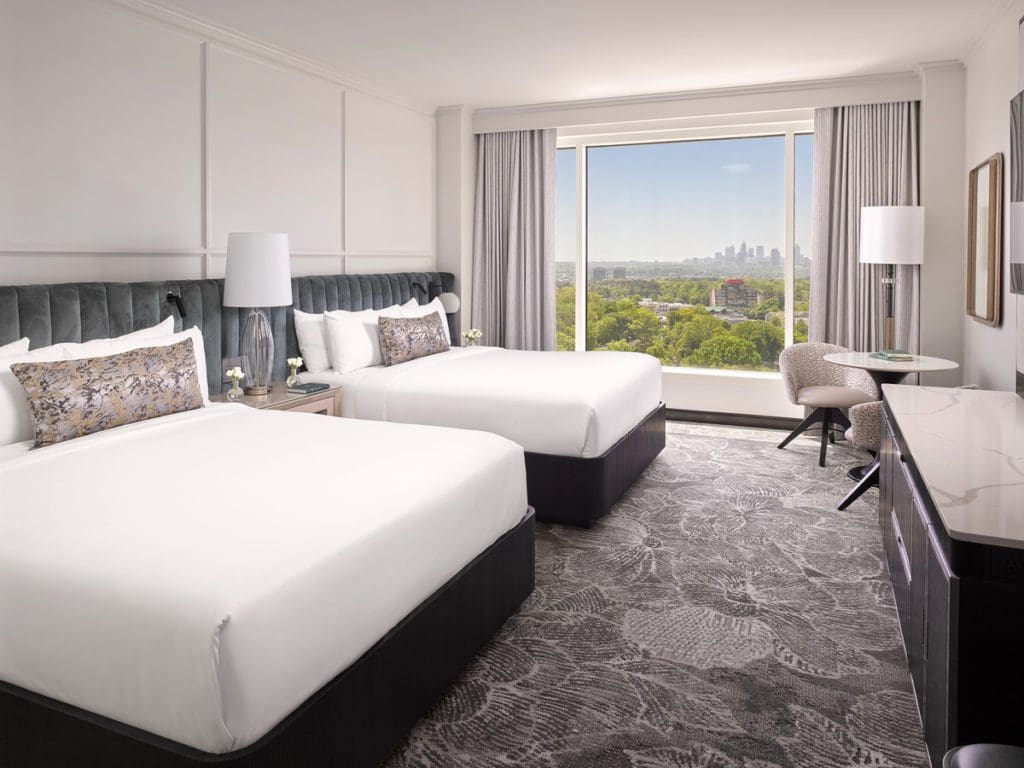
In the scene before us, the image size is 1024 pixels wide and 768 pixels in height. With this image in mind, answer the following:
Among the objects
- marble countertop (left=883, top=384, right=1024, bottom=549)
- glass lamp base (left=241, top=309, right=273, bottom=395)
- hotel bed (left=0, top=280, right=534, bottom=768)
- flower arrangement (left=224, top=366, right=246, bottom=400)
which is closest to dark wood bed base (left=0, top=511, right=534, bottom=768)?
hotel bed (left=0, top=280, right=534, bottom=768)

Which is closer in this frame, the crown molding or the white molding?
the crown molding

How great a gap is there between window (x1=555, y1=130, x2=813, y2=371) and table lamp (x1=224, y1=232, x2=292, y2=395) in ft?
11.4

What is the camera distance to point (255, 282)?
395 cm

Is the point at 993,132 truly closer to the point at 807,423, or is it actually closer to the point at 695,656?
the point at 807,423

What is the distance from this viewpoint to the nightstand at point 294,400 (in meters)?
3.90

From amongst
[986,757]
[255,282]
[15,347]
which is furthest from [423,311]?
[986,757]

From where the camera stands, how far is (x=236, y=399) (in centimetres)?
393

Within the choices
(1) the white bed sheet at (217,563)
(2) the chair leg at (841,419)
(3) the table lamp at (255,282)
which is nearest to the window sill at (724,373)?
(2) the chair leg at (841,419)

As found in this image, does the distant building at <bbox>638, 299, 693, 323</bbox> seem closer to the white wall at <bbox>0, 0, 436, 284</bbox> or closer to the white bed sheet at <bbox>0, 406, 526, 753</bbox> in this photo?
the white wall at <bbox>0, 0, 436, 284</bbox>

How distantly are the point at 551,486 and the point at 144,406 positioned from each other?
72.6 inches

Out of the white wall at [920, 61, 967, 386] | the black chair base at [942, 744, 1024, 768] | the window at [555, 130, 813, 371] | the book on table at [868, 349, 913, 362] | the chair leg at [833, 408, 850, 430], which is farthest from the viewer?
the window at [555, 130, 813, 371]

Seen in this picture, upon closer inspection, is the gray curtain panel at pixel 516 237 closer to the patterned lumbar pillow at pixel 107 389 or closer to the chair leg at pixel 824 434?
the chair leg at pixel 824 434

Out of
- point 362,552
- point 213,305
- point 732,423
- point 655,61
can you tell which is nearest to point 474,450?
point 362,552

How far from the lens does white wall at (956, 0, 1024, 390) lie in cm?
398
